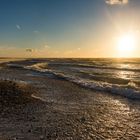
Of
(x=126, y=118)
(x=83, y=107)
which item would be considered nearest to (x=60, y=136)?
(x=126, y=118)

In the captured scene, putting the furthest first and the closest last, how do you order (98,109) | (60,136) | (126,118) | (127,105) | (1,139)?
(127,105)
(98,109)
(126,118)
(60,136)
(1,139)

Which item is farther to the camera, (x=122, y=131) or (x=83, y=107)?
(x=83, y=107)

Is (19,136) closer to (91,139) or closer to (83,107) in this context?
(91,139)

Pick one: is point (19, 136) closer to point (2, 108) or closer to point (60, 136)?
point (60, 136)

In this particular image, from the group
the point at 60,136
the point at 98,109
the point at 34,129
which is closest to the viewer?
the point at 60,136

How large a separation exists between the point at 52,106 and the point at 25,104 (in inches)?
64.0

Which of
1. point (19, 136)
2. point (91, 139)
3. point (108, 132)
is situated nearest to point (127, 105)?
point (108, 132)

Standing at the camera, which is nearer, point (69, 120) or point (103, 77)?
point (69, 120)

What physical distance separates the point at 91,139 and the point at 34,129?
2476 millimetres

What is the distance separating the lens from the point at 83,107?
1464 cm

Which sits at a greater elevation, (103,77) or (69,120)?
(103,77)

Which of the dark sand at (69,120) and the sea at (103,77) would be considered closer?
the dark sand at (69,120)

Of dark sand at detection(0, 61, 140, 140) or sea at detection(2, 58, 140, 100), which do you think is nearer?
dark sand at detection(0, 61, 140, 140)

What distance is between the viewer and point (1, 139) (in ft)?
28.9
